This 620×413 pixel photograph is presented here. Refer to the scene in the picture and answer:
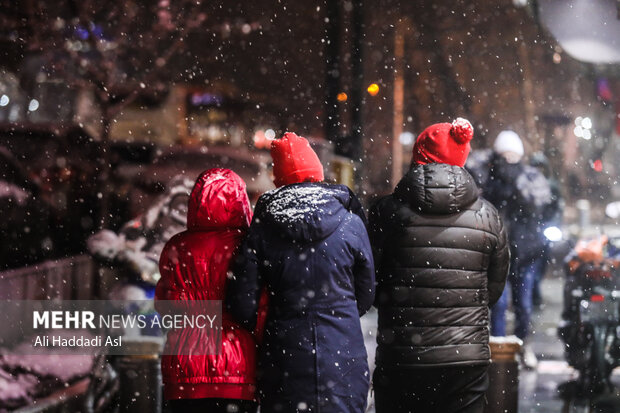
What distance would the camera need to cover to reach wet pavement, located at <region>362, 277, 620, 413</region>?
261 inches

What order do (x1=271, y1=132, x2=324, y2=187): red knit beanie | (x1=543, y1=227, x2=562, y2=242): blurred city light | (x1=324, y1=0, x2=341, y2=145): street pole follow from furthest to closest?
(x1=324, y1=0, x2=341, y2=145): street pole < (x1=543, y1=227, x2=562, y2=242): blurred city light < (x1=271, y1=132, x2=324, y2=187): red knit beanie

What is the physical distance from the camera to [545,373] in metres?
7.93

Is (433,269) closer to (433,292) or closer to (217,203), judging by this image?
(433,292)

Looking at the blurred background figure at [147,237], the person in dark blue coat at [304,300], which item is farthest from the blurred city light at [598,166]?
the person in dark blue coat at [304,300]

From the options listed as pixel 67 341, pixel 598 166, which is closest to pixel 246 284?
pixel 67 341

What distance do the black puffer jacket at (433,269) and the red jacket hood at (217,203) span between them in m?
0.83

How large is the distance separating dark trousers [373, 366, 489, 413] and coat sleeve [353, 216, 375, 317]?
526 millimetres

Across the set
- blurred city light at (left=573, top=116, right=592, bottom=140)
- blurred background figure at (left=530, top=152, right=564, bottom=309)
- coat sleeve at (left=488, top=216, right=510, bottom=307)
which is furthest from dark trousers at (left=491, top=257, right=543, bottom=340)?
blurred city light at (left=573, top=116, right=592, bottom=140)

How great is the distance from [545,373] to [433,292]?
433cm

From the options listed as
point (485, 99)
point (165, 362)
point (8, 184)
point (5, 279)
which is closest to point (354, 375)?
point (165, 362)

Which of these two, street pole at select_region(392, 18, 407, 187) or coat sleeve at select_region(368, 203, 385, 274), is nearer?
coat sleeve at select_region(368, 203, 385, 274)

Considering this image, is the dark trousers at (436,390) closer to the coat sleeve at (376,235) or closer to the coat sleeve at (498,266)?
the coat sleeve at (498,266)

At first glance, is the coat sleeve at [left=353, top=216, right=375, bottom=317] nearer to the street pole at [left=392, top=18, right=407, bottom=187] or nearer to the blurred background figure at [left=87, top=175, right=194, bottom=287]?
the blurred background figure at [left=87, top=175, right=194, bottom=287]

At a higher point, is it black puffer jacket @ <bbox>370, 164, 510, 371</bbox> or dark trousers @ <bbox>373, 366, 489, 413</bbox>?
black puffer jacket @ <bbox>370, 164, 510, 371</bbox>
